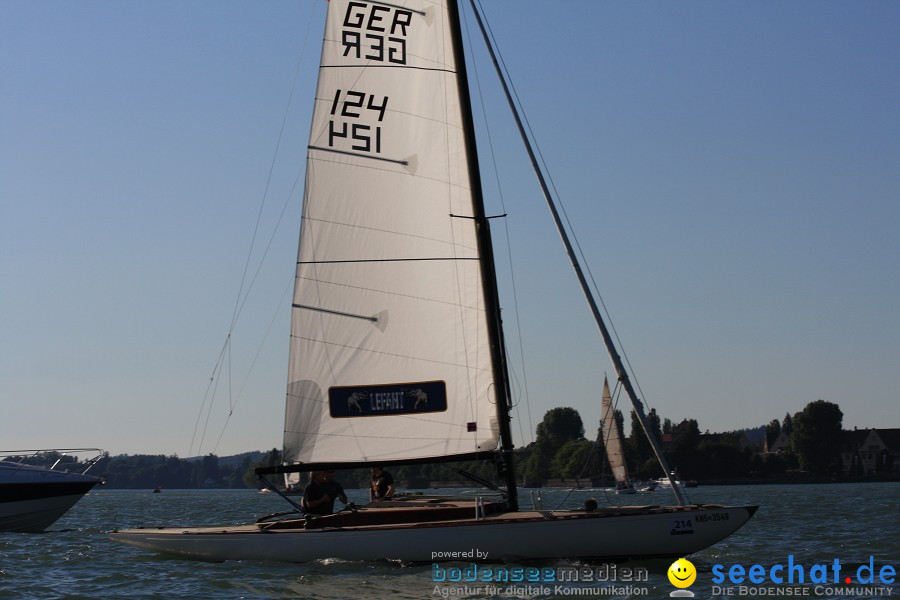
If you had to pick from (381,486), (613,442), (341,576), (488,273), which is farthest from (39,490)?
(613,442)

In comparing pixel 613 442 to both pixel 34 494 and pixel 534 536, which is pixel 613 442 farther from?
pixel 34 494

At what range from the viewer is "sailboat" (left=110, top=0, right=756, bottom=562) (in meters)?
23.2

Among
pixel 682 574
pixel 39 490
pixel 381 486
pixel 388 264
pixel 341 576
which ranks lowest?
pixel 682 574

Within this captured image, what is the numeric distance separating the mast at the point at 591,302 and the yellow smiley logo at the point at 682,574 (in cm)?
192

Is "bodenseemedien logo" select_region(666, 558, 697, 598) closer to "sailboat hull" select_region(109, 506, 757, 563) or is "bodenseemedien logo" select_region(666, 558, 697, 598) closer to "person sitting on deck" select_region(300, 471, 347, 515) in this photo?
"sailboat hull" select_region(109, 506, 757, 563)

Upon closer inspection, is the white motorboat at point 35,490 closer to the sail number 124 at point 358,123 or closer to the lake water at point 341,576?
the lake water at point 341,576

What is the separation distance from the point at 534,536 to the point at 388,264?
654 cm

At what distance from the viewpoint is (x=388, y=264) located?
77.5 feet

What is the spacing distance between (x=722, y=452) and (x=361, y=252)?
4532 inches

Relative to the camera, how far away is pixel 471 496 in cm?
2317

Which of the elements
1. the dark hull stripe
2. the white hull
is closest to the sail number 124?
the white hull

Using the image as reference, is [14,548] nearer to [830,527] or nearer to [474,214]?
[474,214]

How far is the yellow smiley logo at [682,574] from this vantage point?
18.7m

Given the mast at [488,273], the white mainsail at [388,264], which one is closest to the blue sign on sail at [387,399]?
the white mainsail at [388,264]
